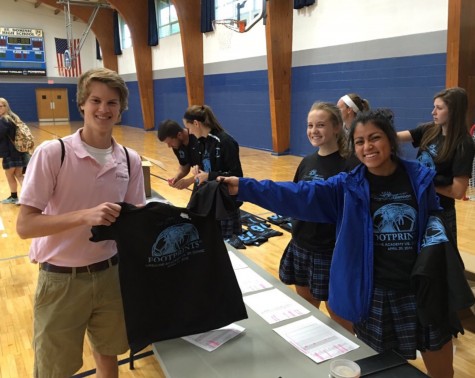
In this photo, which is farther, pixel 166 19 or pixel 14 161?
pixel 166 19

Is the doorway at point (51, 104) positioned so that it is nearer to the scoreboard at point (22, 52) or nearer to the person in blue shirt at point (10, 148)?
the scoreboard at point (22, 52)

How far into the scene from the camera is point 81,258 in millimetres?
Answer: 1591

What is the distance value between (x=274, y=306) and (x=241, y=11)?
10636 millimetres

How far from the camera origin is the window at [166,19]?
48.1 feet

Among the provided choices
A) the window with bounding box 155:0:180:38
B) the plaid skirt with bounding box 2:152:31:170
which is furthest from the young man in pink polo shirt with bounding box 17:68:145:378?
the window with bounding box 155:0:180:38

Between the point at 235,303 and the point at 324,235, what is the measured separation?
0.79 meters

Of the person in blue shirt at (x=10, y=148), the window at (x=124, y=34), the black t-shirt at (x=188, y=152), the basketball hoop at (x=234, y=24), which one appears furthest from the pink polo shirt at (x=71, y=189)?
the window at (x=124, y=34)

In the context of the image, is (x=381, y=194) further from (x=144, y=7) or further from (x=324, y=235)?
(x=144, y=7)

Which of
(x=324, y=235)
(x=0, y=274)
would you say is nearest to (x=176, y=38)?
(x=0, y=274)

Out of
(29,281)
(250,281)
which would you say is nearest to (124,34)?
(29,281)

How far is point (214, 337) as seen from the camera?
1.63 m

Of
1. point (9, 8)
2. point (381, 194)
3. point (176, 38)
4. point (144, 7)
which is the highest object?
point (9, 8)

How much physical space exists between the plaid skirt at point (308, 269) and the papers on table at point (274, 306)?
1.07ft

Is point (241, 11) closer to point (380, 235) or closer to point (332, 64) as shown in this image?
point (332, 64)
